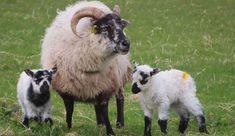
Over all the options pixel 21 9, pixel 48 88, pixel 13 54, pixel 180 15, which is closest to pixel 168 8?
pixel 180 15

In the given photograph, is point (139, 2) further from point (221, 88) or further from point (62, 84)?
point (62, 84)

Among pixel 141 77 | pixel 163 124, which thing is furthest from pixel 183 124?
pixel 141 77

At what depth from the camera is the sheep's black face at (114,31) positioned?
10.7 m

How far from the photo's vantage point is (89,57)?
11258mm

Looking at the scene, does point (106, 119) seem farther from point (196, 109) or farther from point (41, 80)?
point (196, 109)

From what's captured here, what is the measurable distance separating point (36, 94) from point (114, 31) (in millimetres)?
1602

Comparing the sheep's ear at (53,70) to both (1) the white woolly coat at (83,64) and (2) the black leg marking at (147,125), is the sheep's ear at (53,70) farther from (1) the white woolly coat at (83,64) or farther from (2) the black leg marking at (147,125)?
(2) the black leg marking at (147,125)

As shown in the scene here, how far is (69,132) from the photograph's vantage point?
1109 cm

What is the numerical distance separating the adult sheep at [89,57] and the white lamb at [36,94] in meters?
0.48

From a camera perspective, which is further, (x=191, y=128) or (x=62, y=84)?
(x=191, y=128)

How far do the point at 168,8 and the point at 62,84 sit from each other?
19.0 meters

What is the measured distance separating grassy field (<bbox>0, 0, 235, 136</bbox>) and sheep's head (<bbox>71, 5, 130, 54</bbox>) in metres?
1.59

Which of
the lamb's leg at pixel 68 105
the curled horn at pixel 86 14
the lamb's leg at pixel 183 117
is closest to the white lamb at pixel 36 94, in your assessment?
the lamb's leg at pixel 68 105

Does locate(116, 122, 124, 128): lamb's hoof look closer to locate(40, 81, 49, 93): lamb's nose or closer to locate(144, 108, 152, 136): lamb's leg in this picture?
locate(144, 108, 152, 136): lamb's leg
